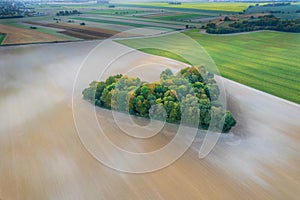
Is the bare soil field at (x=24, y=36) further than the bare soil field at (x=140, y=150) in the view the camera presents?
Yes

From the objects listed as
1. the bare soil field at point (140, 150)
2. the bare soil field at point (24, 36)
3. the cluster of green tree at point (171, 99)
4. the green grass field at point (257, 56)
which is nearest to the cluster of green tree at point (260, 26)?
the green grass field at point (257, 56)

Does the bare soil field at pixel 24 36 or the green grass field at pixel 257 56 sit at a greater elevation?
the green grass field at pixel 257 56

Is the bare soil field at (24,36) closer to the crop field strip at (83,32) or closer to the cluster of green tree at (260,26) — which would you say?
the crop field strip at (83,32)

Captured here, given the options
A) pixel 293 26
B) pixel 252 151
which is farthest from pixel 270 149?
pixel 293 26

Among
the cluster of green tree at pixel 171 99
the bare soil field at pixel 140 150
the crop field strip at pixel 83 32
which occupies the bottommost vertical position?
the crop field strip at pixel 83 32

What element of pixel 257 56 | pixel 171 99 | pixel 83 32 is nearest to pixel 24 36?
pixel 83 32

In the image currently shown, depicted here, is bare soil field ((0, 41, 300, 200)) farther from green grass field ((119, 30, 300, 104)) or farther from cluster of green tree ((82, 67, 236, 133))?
green grass field ((119, 30, 300, 104))

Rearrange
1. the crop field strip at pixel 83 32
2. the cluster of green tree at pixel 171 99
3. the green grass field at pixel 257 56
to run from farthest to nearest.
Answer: the crop field strip at pixel 83 32 < the green grass field at pixel 257 56 < the cluster of green tree at pixel 171 99
